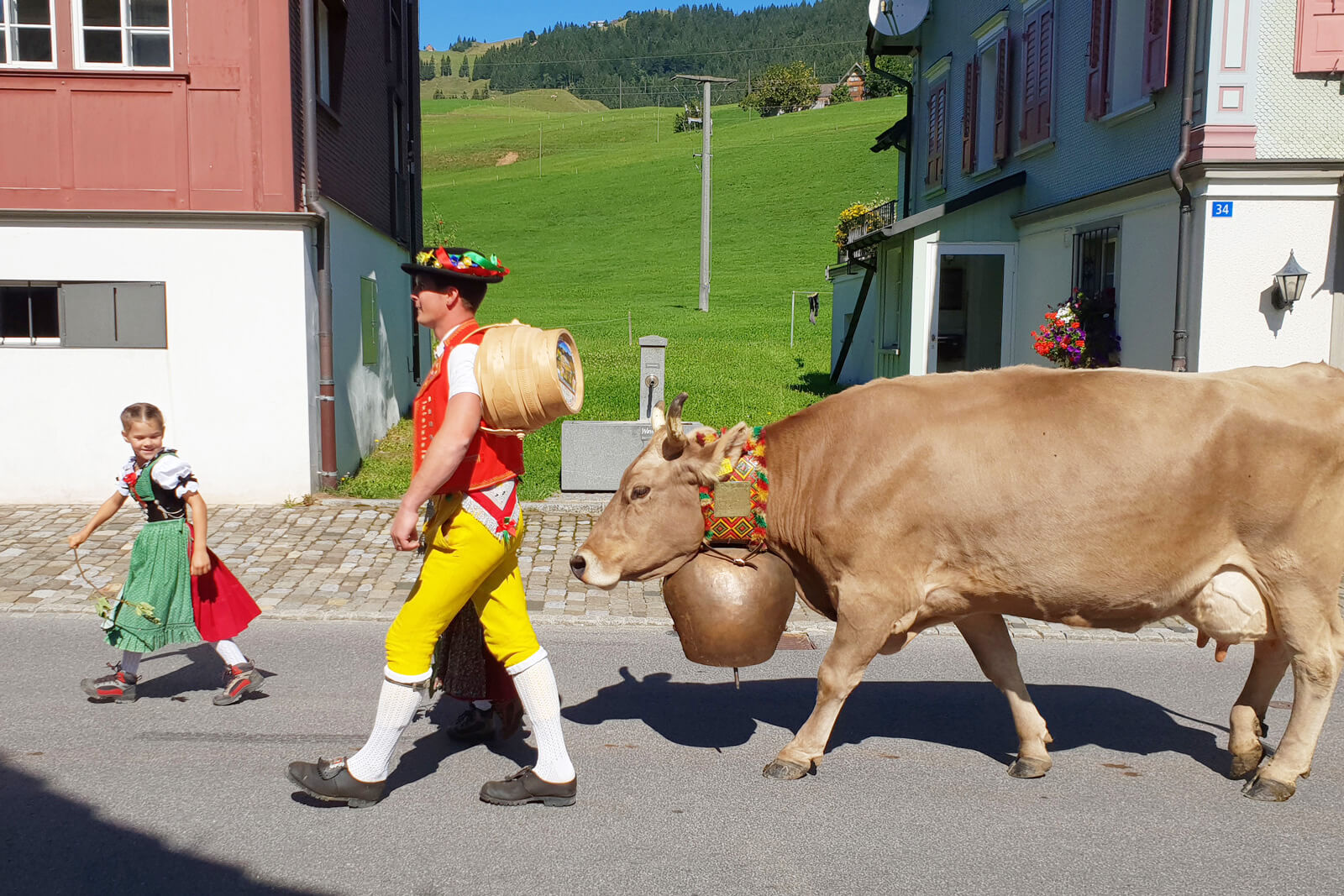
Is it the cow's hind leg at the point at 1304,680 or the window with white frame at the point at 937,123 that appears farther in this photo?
the window with white frame at the point at 937,123

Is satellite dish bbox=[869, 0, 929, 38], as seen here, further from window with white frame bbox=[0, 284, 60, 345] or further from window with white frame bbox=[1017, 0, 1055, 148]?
window with white frame bbox=[0, 284, 60, 345]

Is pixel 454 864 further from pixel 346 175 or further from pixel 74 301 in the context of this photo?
A: pixel 346 175

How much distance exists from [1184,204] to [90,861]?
1075cm

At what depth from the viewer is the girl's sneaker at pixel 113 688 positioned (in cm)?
552

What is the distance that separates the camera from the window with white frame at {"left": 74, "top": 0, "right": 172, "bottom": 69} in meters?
11.0

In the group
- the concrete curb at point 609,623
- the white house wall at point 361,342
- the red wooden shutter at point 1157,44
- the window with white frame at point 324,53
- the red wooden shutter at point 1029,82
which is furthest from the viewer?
the red wooden shutter at point 1029,82

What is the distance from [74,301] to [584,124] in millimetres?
92815

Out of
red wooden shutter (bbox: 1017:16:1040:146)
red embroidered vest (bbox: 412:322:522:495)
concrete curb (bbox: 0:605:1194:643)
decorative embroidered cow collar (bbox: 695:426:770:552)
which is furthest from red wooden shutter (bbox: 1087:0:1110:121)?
red embroidered vest (bbox: 412:322:522:495)

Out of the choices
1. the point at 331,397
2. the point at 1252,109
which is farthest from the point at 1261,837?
the point at 331,397

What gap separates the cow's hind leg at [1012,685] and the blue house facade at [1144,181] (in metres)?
7.36

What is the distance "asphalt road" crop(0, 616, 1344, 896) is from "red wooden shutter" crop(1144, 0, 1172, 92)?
7.45 metres

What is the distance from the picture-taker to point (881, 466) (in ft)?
14.8

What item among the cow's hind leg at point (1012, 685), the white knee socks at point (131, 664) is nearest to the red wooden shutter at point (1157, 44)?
the cow's hind leg at point (1012, 685)

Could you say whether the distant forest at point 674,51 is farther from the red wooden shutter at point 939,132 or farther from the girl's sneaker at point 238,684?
the girl's sneaker at point 238,684
